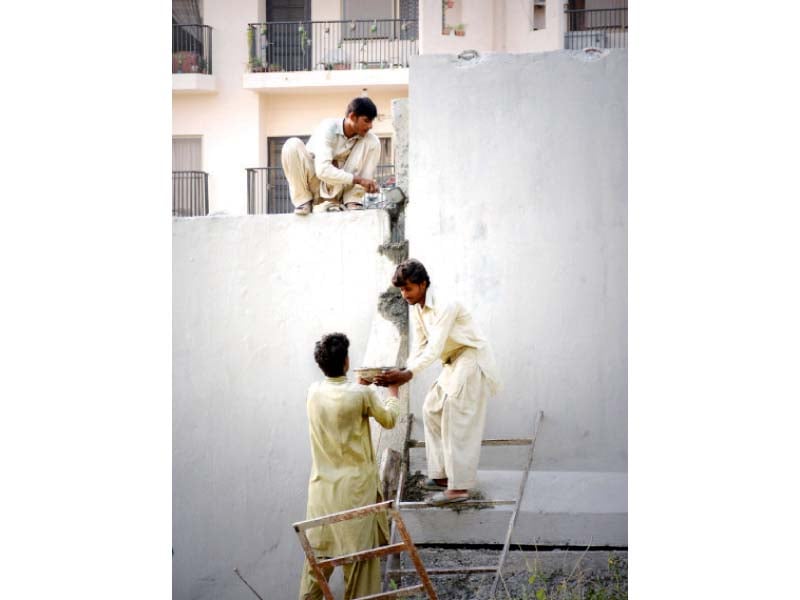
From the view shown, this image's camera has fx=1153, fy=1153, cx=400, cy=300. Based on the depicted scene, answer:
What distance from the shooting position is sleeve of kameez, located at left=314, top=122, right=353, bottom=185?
691 cm

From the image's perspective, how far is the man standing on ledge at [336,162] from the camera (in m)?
6.96

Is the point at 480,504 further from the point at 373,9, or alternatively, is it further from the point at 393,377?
the point at 373,9

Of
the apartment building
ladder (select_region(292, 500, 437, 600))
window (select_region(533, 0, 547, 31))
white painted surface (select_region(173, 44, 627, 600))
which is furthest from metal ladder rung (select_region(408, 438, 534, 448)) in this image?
the apartment building

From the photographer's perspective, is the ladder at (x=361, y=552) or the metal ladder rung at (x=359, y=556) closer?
the ladder at (x=361, y=552)

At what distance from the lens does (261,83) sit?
1385cm

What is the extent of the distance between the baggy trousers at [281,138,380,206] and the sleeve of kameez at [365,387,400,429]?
2236 mm

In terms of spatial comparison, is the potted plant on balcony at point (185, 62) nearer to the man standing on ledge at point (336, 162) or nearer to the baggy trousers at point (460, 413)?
the man standing on ledge at point (336, 162)

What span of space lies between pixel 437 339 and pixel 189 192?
8.51 metres

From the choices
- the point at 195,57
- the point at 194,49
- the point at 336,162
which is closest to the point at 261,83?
the point at 195,57

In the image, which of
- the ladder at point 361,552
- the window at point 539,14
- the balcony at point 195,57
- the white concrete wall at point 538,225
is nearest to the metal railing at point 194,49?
the balcony at point 195,57

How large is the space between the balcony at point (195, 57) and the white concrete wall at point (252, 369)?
7138 millimetres

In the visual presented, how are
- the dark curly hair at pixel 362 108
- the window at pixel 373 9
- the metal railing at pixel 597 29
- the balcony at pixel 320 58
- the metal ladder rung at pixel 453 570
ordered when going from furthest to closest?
the balcony at pixel 320 58 → the window at pixel 373 9 → the metal railing at pixel 597 29 → the dark curly hair at pixel 362 108 → the metal ladder rung at pixel 453 570
